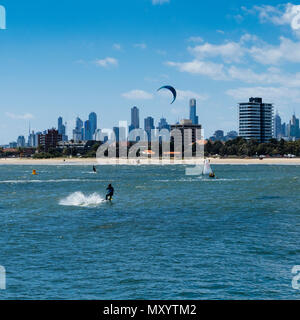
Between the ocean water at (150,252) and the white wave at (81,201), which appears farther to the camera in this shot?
the white wave at (81,201)

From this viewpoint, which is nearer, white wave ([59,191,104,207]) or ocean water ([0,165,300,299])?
ocean water ([0,165,300,299])

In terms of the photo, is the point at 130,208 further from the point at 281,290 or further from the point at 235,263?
the point at 281,290

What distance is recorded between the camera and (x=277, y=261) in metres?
22.5

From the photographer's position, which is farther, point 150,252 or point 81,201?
point 81,201

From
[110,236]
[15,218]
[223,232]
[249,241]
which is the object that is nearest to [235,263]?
[249,241]
